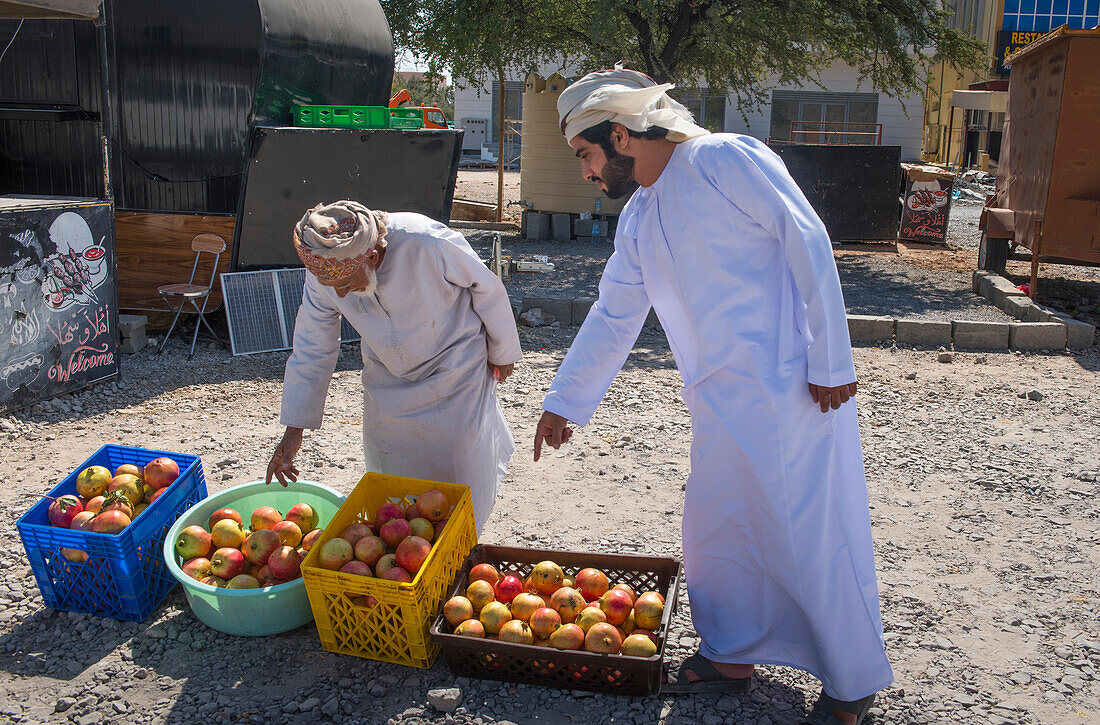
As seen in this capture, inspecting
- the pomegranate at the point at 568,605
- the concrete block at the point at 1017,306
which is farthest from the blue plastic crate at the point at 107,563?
the concrete block at the point at 1017,306

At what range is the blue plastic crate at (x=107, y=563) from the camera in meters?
3.23

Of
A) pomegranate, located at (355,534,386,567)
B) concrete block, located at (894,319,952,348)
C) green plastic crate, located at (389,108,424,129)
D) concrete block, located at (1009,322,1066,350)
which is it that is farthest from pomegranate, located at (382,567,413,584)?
concrete block, located at (1009,322,1066,350)

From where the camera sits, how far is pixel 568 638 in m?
2.88

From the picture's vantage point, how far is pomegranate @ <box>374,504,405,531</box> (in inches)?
128

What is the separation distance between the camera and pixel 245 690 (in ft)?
9.91

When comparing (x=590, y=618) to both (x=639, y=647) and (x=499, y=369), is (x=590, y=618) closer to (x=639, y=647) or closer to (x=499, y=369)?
(x=639, y=647)

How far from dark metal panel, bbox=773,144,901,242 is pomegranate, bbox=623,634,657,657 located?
11318 mm

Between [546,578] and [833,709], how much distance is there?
3.54 feet

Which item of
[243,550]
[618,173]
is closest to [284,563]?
[243,550]

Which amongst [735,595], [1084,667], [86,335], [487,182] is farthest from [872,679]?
[487,182]

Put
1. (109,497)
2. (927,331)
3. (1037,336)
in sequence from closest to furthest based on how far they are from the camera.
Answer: (109,497)
(1037,336)
(927,331)

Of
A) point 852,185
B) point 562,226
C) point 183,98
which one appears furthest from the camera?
point 562,226

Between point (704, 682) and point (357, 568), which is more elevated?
point (357, 568)

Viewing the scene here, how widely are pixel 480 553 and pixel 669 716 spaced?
95cm
